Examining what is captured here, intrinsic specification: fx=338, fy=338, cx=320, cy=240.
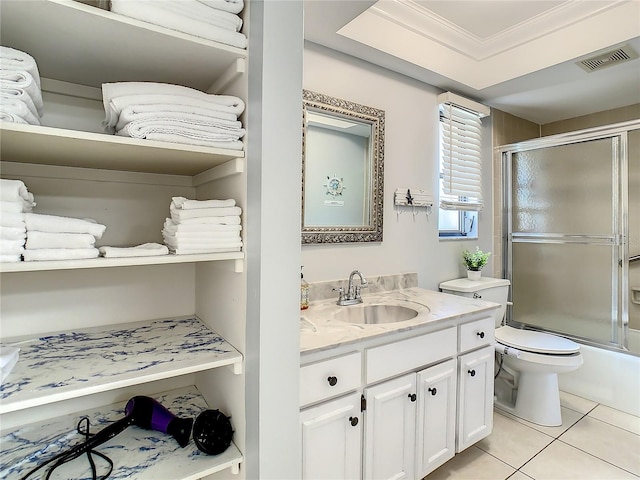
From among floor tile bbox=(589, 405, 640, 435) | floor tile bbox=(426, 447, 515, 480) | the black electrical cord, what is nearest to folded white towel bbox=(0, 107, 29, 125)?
the black electrical cord

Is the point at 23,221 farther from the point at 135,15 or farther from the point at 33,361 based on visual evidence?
the point at 135,15

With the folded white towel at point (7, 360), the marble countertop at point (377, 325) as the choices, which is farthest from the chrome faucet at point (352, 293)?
the folded white towel at point (7, 360)

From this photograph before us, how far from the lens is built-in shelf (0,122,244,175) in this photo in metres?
0.74

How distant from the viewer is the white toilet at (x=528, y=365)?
2.05 meters

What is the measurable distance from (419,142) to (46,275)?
83.3 inches

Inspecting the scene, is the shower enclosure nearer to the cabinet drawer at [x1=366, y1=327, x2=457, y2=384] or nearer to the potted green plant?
the potted green plant

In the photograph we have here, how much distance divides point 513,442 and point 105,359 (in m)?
2.19

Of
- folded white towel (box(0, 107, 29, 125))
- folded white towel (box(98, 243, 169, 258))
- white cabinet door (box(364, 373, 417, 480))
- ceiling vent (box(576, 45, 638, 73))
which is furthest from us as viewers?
ceiling vent (box(576, 45, 638, 73))

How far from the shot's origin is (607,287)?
246 cm

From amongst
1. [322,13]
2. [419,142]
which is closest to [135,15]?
[322,13]

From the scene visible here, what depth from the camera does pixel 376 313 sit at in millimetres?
1829

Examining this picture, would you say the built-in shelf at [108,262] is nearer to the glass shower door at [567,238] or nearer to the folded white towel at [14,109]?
the folded white towel at [14,109]

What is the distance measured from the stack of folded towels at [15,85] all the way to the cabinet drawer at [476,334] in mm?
1766

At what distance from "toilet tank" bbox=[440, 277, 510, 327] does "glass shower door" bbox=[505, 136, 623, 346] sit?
505mm
